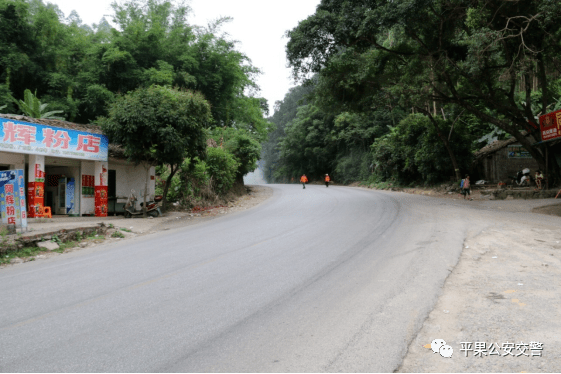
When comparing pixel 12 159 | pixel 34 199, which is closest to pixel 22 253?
pixel 34 199

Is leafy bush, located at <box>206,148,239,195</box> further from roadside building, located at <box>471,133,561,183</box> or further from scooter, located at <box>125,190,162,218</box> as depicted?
roadside building, located at <box>471,133,561,183</box>

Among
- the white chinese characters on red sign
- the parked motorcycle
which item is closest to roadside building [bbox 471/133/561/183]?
the parked motorcycle

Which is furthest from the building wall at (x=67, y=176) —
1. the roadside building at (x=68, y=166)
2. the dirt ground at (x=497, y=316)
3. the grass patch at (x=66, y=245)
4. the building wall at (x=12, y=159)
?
the dirt ground at (x=497, y=316)

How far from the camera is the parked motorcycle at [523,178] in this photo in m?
24.9

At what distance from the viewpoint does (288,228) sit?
12.3m

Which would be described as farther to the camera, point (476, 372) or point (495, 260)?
point (495, 260)

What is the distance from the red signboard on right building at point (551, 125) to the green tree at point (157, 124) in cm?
1757

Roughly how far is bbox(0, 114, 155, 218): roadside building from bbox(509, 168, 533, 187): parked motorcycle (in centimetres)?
2304

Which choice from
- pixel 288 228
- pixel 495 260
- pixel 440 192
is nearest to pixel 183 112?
pixel 288 228

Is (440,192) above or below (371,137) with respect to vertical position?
below

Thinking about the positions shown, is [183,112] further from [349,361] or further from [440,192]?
[440,192]

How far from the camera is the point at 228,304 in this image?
17.2 feet

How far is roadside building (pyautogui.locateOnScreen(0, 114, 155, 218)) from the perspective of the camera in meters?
15.1

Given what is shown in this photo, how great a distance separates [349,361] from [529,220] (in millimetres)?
12244
